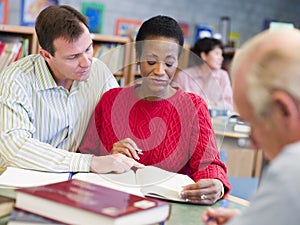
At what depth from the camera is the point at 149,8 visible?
561cm

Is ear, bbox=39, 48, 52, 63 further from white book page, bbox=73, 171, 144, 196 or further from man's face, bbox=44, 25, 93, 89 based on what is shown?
white book page, bbox=73, 171, 144, 196

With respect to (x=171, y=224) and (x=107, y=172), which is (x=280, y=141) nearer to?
(x=171, y=224)

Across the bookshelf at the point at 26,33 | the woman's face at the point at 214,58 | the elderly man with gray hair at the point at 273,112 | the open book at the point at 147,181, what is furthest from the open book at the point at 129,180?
the woman's face at the point at 214,58

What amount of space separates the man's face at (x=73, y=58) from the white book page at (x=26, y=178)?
40cm

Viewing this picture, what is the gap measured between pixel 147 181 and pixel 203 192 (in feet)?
0.56

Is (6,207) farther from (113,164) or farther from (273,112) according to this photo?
(273,112)

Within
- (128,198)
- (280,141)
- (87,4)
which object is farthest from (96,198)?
(87,4)

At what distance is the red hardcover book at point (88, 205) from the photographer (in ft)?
3.39

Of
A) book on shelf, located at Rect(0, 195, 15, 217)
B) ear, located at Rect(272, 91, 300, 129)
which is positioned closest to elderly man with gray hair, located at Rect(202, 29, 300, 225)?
ear, located at Rect(272, 91, 300, 129)

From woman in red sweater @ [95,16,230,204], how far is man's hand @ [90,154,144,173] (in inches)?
1.7

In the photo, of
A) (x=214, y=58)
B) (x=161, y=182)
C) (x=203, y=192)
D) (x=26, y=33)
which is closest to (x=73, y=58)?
(x=161, y=182)

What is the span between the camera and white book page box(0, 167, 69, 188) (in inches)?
60.7

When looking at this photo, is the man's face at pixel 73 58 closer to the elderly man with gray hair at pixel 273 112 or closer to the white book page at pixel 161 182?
the white book page at pixel 161 182

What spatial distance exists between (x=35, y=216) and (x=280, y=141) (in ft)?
1.67
